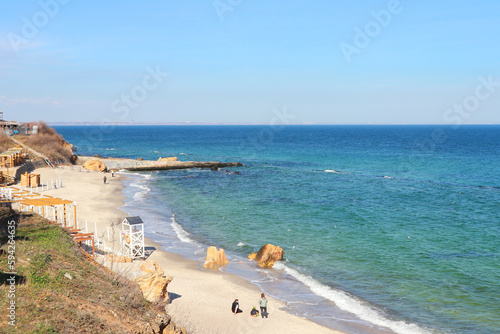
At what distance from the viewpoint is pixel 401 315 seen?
17.8 metres

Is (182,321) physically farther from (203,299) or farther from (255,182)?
(255,182)

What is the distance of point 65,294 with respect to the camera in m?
12.4

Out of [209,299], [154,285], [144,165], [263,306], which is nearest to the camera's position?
[154,285]

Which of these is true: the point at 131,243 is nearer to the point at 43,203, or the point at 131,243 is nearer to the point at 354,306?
the point at 43,203

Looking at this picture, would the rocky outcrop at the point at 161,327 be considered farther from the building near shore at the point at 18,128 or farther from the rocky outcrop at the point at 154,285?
the building near shore at the point at 18,128

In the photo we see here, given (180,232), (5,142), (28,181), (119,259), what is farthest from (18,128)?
(119,259)

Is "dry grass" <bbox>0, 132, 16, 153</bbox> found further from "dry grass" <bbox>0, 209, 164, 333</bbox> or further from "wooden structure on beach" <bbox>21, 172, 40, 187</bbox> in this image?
"dry grass" <bbox>0, 209, 164, 333</bbox>

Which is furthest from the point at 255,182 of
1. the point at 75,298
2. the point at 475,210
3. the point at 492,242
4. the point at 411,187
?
the point at 75,298

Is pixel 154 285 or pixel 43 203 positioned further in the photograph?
pixel 43 203

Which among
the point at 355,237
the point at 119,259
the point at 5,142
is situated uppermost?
the point at 5,142

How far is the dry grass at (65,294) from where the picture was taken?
10844mm

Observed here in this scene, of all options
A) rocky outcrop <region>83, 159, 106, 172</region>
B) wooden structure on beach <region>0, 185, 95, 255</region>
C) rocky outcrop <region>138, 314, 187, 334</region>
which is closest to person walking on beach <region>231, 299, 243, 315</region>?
rocky outcrop <region>138, 314, 187, 334</region>

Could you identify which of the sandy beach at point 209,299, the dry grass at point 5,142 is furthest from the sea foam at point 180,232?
the dry grass at point 5,142

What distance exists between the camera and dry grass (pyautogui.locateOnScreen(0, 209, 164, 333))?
10844mm
